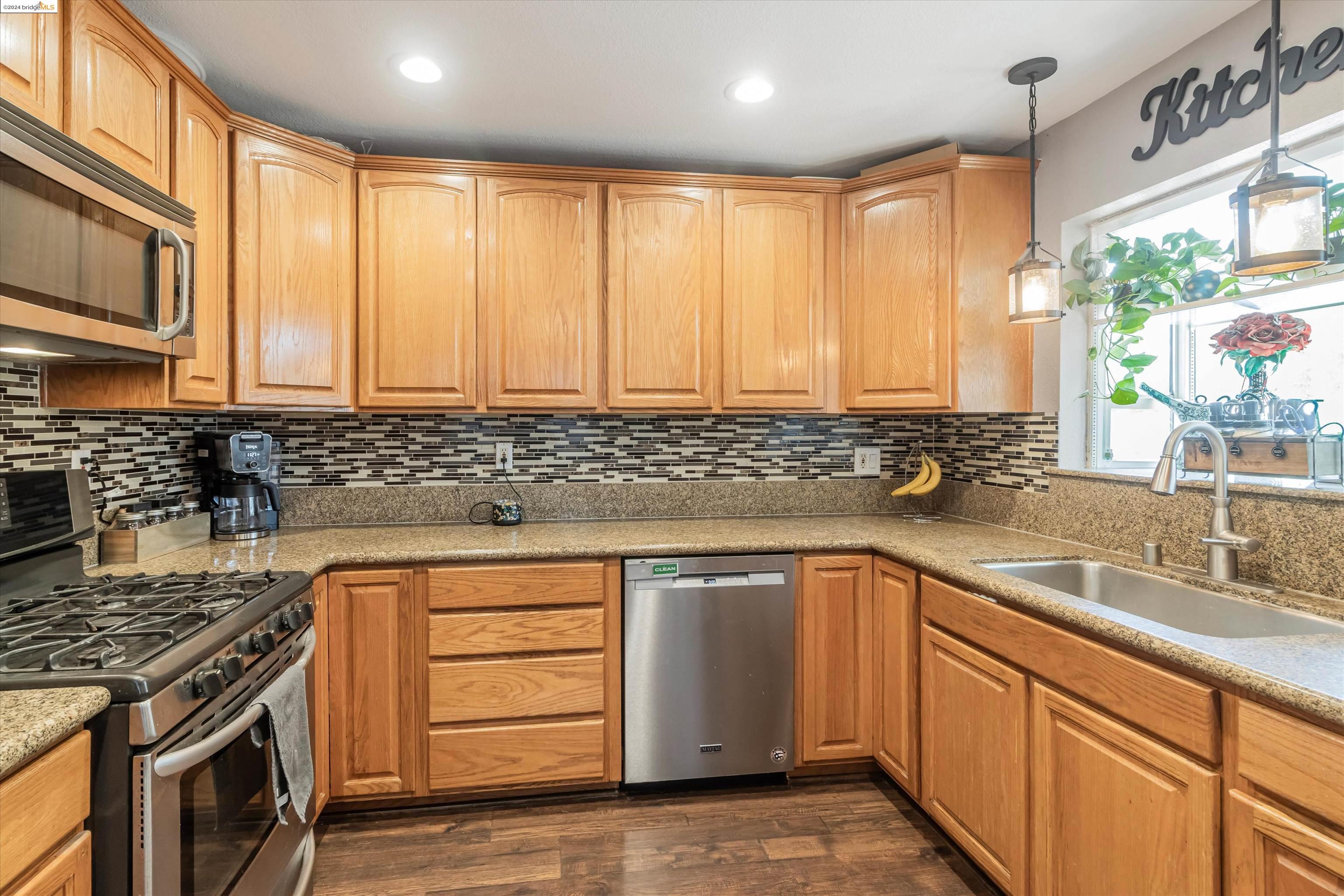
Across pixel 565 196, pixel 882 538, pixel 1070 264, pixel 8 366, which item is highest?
pixel 565 196

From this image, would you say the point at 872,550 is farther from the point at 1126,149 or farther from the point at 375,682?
the point at 375,682

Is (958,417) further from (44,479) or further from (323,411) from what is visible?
(44,479)

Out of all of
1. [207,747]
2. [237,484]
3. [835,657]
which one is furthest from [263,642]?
[835,657]

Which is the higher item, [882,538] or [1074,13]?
[1074,13]

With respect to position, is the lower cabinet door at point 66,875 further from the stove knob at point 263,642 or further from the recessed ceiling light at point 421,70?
the recessed ceiling light at point 421,70

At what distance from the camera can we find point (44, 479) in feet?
5.44

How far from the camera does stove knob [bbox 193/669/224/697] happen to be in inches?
48.6

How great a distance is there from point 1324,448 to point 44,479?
3.17 meters

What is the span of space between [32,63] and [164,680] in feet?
4.18

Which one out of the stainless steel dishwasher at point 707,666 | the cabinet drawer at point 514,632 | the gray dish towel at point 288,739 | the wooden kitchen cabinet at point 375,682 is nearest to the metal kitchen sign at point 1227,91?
the stainless steel dishwasher at point 707,666

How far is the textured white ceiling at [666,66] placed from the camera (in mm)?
1736

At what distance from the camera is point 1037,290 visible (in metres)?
1.92

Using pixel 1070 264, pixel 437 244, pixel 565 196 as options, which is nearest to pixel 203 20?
A: pixel 437 244

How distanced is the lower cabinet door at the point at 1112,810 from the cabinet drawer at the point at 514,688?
4.33 ft
